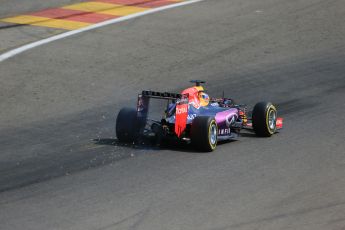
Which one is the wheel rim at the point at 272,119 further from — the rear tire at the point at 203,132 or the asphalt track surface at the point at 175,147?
the rear tire at the point at 203,132

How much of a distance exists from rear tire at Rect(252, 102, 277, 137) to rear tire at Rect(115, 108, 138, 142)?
2062 mm

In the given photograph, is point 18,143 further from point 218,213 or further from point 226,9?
point 226,9

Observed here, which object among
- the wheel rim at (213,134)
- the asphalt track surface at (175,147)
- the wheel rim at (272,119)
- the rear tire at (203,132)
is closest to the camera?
the asphalt track surface at (175,147)

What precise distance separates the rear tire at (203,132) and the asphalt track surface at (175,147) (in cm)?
14

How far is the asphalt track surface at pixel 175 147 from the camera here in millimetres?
10648

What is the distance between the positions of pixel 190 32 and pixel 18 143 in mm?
9041

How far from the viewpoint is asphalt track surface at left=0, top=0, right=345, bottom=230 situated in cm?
1065

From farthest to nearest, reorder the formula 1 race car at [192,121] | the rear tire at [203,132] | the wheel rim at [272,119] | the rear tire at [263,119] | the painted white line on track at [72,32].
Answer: the painted white line on track at [72,32] < the wheel rim at [272,119] < the rear tire at [263,119] < the formula 1 race car at [192,121] < the rear tire at [203,132]

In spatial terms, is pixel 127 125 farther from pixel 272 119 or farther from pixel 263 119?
pixel 272 119

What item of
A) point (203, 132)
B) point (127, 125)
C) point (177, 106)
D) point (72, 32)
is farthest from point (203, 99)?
point (72, 32)

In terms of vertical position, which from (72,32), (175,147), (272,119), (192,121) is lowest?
(175,147)

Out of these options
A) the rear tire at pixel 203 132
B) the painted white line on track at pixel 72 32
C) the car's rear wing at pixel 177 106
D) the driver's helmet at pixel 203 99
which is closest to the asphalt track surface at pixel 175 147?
the rear tire at pixel 203 132

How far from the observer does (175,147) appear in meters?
13.8

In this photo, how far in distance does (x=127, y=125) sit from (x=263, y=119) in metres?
2.28
